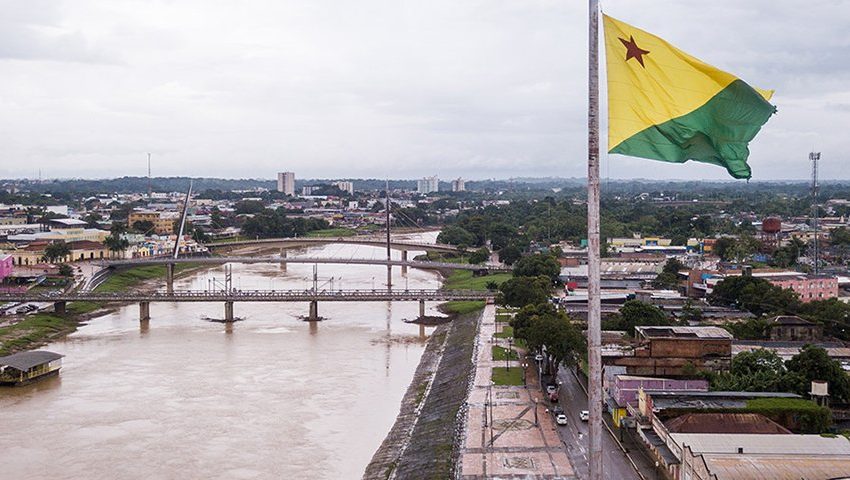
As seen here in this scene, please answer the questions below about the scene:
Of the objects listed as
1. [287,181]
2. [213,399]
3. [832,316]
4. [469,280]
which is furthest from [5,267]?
[287,181]

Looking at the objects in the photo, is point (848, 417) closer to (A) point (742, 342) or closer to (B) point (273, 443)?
(A) point (742, 342)

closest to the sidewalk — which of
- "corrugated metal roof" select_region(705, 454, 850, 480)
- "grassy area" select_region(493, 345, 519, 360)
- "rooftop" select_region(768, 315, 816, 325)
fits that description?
"grassy area" select_region(493, 345, 519, 360)

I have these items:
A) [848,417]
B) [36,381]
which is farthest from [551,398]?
[36,381]

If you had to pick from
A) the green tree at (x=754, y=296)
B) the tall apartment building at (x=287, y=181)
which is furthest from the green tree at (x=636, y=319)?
the tall apartment building at (x=287, y=181)

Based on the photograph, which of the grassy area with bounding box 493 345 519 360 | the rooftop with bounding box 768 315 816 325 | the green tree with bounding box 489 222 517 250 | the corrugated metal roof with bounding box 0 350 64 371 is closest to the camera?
the corrugated metal roof with bounding box 0 350 64 371

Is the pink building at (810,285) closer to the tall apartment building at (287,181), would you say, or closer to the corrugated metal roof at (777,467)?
A: the corrugated metal roof at (777,467)

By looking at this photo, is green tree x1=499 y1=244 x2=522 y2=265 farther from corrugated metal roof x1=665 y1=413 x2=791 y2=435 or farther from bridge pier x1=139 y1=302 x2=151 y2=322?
corrugated metal roof x1=665 y1=413 x2=791 y2=435
